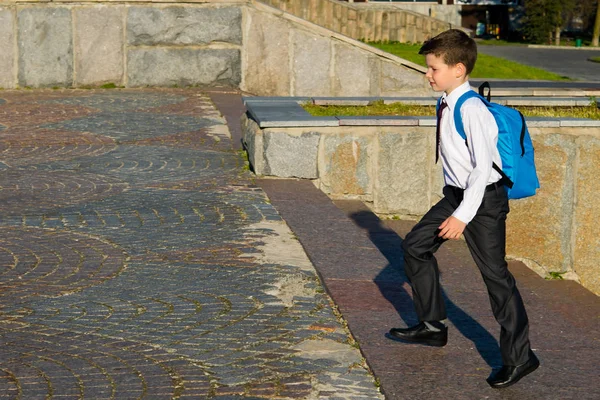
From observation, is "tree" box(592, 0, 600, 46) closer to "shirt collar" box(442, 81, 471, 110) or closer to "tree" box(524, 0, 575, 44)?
"tree" box(524, 0, 575, 44)

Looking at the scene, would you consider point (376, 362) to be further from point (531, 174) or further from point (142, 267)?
point (142, 267)

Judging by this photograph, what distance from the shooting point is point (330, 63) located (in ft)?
53.0

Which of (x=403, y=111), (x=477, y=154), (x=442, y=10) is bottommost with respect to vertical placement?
(x=403, y=111)

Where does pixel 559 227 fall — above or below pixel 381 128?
below

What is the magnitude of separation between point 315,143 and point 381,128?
624mm

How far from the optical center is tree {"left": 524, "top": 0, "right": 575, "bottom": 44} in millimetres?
38312

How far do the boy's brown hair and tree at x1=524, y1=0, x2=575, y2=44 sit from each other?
34648mm

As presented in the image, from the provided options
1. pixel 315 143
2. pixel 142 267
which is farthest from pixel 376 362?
pixel 315 143

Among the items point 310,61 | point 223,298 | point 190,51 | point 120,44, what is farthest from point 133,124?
point 223,298

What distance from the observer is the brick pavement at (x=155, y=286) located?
4852mm

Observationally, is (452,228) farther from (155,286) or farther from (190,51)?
(190,51)

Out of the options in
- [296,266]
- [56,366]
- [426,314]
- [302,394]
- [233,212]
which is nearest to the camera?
[302,394]

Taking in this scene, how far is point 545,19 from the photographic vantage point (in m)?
38.7

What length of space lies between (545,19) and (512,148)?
1387 inches
